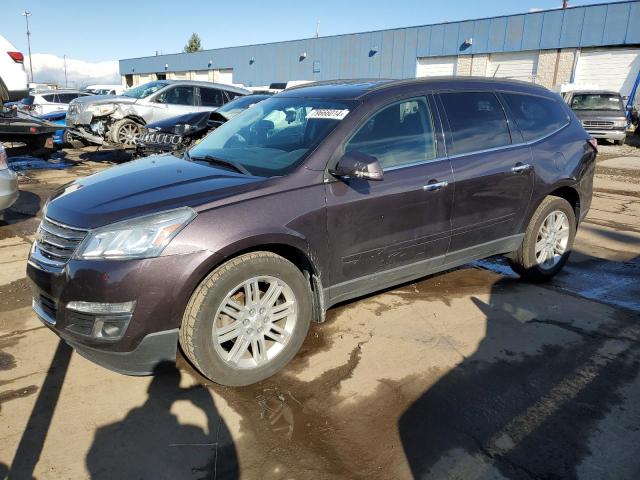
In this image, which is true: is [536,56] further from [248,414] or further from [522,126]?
[248,414]

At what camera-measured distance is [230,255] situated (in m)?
2.83

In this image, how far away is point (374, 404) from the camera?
2895 mm

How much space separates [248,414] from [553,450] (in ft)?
5.22

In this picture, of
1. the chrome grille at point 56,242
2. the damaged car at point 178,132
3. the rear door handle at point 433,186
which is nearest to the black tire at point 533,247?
the rear door handle at point 433,186

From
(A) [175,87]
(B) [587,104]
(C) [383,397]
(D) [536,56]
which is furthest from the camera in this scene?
(D) [536,56]

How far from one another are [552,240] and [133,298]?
12.7 feet

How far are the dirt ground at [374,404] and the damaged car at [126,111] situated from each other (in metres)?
8.29

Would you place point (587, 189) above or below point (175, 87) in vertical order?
below

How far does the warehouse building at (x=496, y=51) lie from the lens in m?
23.4

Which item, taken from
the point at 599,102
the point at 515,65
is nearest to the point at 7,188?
the point at 599,102

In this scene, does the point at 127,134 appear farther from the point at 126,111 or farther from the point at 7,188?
the point at 7,188

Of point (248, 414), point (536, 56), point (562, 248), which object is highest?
point (536, 56)

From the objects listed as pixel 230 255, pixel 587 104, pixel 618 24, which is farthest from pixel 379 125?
pixel 618 24

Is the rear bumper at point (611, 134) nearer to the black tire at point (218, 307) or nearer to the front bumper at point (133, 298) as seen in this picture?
the black tire at point (218, 307)
